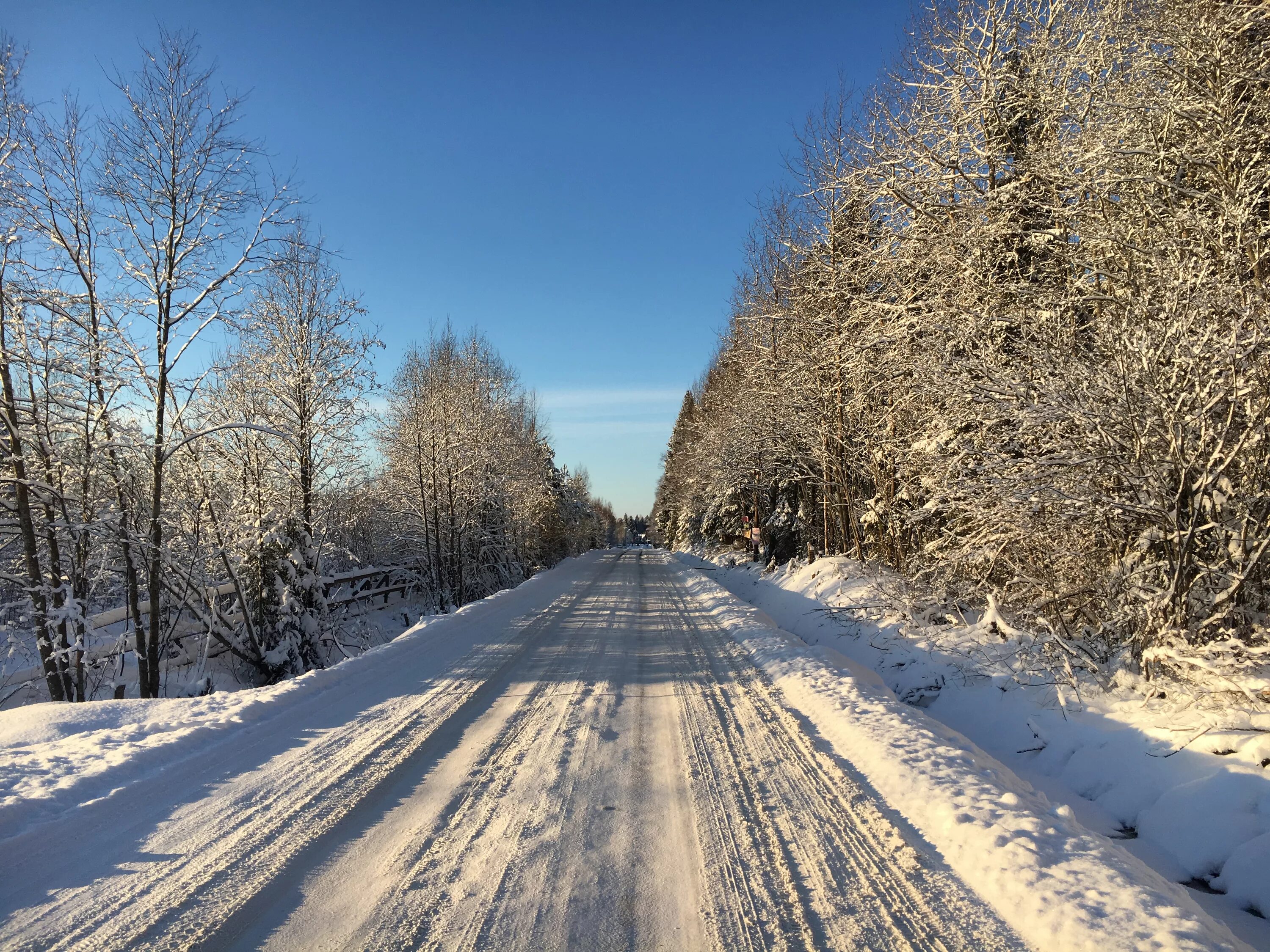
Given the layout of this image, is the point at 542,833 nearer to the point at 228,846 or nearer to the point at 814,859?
the point at 814,859

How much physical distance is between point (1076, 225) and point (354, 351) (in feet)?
45.1

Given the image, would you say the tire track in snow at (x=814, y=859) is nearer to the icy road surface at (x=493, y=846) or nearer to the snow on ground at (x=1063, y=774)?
the icy road surface at (x=493, y=846)

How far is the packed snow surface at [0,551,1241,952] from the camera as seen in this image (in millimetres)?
2820

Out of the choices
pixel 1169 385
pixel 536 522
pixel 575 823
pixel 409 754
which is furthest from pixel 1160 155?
pixel 536 522

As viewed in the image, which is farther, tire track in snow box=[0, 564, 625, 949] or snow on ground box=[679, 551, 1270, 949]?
snow on ground box=[679, 551, 1270, 949]

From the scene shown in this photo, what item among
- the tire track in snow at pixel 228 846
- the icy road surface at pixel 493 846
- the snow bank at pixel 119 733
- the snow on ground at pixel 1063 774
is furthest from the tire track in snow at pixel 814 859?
the snow bank at pixel 119 733

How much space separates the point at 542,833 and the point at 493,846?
29 centimetres

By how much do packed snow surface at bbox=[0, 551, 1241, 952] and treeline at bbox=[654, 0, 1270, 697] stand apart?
2296mm

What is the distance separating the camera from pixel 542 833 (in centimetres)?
369

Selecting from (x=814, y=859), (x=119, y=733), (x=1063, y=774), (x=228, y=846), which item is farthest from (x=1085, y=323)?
(x=119, y=733)

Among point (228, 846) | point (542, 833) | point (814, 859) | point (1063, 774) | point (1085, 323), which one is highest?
point (1085, 323)

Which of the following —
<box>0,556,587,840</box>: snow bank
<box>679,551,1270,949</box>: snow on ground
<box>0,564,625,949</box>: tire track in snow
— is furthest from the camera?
<box>0,556,587,840</box>: snow bank

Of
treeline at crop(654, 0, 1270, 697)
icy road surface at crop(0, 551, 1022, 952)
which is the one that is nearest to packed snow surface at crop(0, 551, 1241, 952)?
icy road surface at crop(0, 551, 1022, 952)

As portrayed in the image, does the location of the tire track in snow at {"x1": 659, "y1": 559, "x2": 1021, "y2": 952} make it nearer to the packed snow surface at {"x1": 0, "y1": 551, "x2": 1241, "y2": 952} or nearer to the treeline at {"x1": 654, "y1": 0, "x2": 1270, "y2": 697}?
the packed snow surface at {"x1": 0, "y1": 551, "x2": 1241, "y2": 952}
